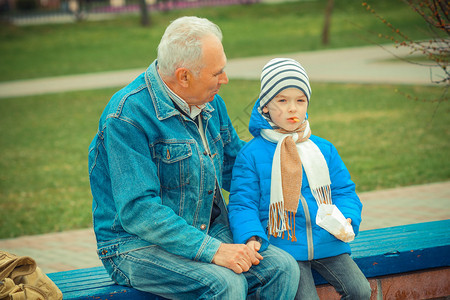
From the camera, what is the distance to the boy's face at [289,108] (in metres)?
2.90

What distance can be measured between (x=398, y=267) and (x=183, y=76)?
1.57 metres

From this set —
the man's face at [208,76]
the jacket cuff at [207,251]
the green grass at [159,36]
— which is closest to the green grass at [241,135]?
the man's face at [208,76]

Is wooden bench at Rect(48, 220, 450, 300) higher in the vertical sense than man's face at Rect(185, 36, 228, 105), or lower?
lower

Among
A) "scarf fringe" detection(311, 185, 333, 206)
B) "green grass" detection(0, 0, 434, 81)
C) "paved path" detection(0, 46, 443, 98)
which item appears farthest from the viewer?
"green grass" detection(0, 0, 434, 81)

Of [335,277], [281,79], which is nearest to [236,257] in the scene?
[335,277]

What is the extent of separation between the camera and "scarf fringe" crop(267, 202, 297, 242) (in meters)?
2.78

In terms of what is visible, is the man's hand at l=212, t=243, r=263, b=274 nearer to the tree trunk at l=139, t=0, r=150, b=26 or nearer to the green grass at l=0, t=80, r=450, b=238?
the green grass at l=0, t=80, r=450, b=238

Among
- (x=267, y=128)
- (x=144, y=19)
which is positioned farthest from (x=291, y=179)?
(x=144, y=19)

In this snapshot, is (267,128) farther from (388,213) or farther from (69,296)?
(388,213)

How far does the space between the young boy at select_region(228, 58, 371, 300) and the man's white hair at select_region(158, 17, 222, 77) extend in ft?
1.47

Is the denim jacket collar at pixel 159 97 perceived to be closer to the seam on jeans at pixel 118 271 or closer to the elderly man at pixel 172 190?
the elderly man at pixel 172 190

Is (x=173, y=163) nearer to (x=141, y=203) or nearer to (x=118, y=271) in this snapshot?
(x=141, y=203)

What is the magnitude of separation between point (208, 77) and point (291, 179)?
24.5 inches

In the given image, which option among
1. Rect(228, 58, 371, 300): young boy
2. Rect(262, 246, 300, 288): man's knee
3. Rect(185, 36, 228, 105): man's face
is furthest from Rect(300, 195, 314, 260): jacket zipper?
Rect(185, 36, 228, 105): man's face
